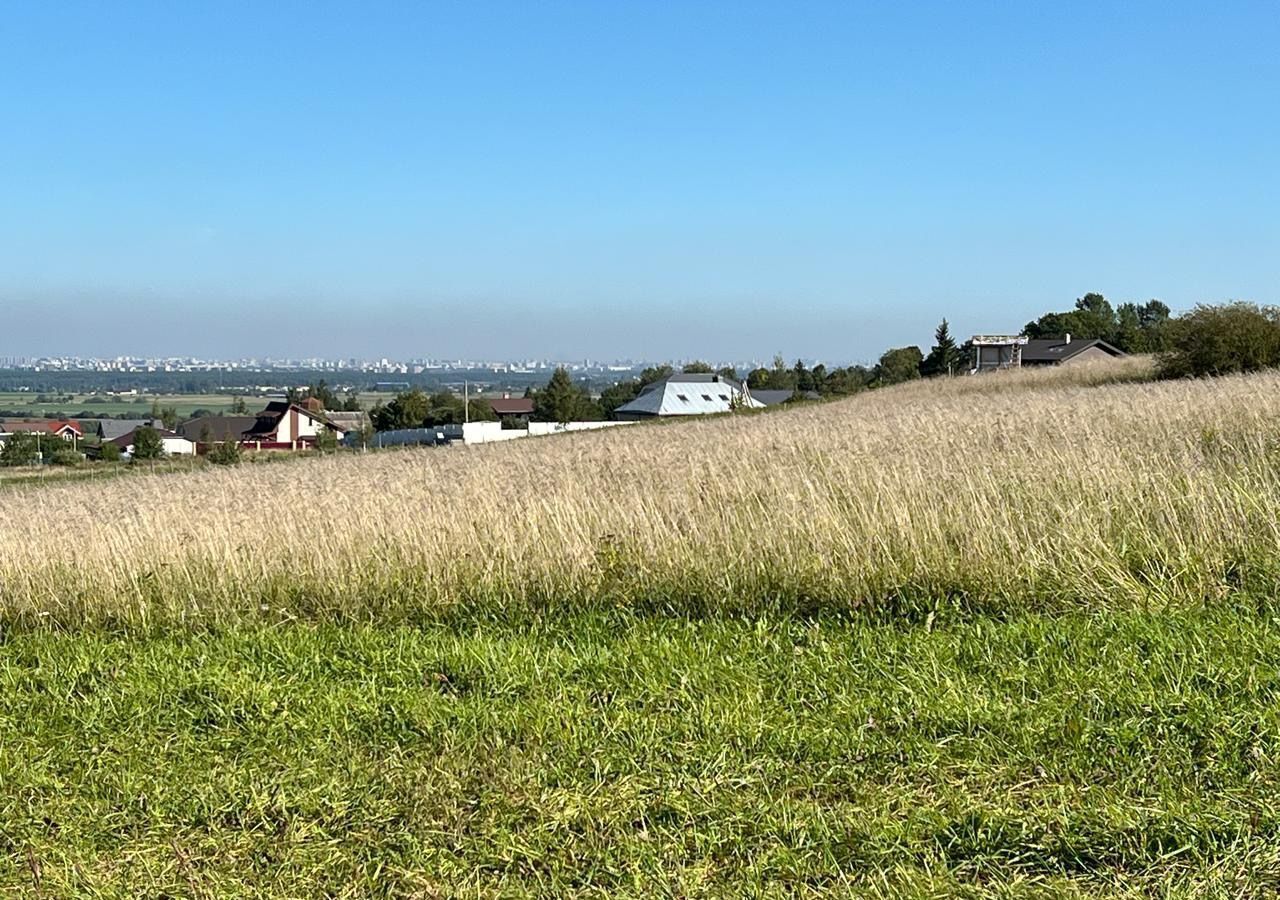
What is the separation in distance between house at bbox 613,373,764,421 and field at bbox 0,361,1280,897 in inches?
3363

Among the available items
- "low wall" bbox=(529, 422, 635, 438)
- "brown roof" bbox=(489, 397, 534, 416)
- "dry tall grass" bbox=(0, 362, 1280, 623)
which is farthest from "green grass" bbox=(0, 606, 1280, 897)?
"brown roof" bbox=(489, 397, 534, 416)

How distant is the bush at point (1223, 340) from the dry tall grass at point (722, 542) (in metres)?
27.0

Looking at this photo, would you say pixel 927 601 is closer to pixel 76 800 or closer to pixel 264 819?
pixel 264 819

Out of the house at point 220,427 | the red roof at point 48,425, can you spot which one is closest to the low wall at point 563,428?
the house at point 220,427

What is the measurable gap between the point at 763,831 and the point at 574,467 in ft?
27.6

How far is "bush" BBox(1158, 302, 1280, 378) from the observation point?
111 ft

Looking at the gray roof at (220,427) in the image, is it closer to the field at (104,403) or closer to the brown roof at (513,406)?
the brown roof at (513,406)

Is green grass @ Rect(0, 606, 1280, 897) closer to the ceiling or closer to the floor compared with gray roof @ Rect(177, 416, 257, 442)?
closer to the ceiling

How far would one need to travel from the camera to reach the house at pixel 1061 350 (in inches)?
2739

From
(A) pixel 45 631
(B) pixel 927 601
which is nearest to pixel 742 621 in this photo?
(B) pixel 927 601

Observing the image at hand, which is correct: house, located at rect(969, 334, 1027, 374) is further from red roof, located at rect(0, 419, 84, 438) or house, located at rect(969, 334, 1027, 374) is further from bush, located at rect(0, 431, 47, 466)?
red roof, located at rect(0, 419, 84, 438)

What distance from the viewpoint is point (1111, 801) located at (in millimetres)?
3881

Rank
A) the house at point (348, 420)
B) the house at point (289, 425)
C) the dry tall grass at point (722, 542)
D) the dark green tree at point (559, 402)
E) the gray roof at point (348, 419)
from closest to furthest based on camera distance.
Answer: the dry tall grass at point (722, 542) → the house at point (289, 425) → the house at point (348, 420) → the dark green tree at point (559, 402) → the gray roof at point (348, 419)

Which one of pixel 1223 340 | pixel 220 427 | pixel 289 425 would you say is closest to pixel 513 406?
pixel 220 427
